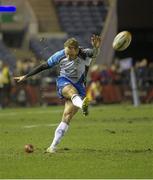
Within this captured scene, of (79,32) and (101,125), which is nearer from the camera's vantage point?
(101,125)

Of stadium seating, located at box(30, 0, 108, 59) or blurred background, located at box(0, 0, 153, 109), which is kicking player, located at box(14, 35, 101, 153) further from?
stadium seating, located at box(30, 0, 108, 59)

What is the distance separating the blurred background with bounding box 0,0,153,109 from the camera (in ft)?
117

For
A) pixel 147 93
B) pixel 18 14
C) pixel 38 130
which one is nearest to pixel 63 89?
pixel 38 130

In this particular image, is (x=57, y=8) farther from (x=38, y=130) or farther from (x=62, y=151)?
(x=62, y=151)

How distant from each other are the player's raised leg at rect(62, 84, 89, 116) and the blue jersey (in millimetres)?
211

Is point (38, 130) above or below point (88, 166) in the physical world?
below

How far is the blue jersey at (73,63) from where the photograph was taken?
15.0 meters

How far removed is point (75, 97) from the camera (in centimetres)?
1463

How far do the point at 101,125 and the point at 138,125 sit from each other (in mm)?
1001

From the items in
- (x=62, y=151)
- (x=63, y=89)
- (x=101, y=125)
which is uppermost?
(x=63, y=89)

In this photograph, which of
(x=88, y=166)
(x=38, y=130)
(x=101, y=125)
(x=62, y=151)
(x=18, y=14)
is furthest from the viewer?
(x=18, y=14)

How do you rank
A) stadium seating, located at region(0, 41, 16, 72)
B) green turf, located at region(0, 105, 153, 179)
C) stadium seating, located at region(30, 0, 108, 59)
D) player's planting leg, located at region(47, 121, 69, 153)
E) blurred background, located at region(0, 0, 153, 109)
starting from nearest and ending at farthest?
1. green turf, located at region(0, 105, 153, 179)
2. player's planting leg, located at region(47, 121, 69, 153)
3. blurred background, located at region(0, 0, 153, 109)
4. stadium seating, located at region(0, 41, 16, 72)
5. stadium seating, located at region(30, 0, 108, 59)

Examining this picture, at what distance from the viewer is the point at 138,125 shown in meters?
21.8

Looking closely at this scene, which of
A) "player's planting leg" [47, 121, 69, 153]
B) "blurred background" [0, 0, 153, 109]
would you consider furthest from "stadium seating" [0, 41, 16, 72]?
"player's planting leg" [47, 121, 69, 153]
